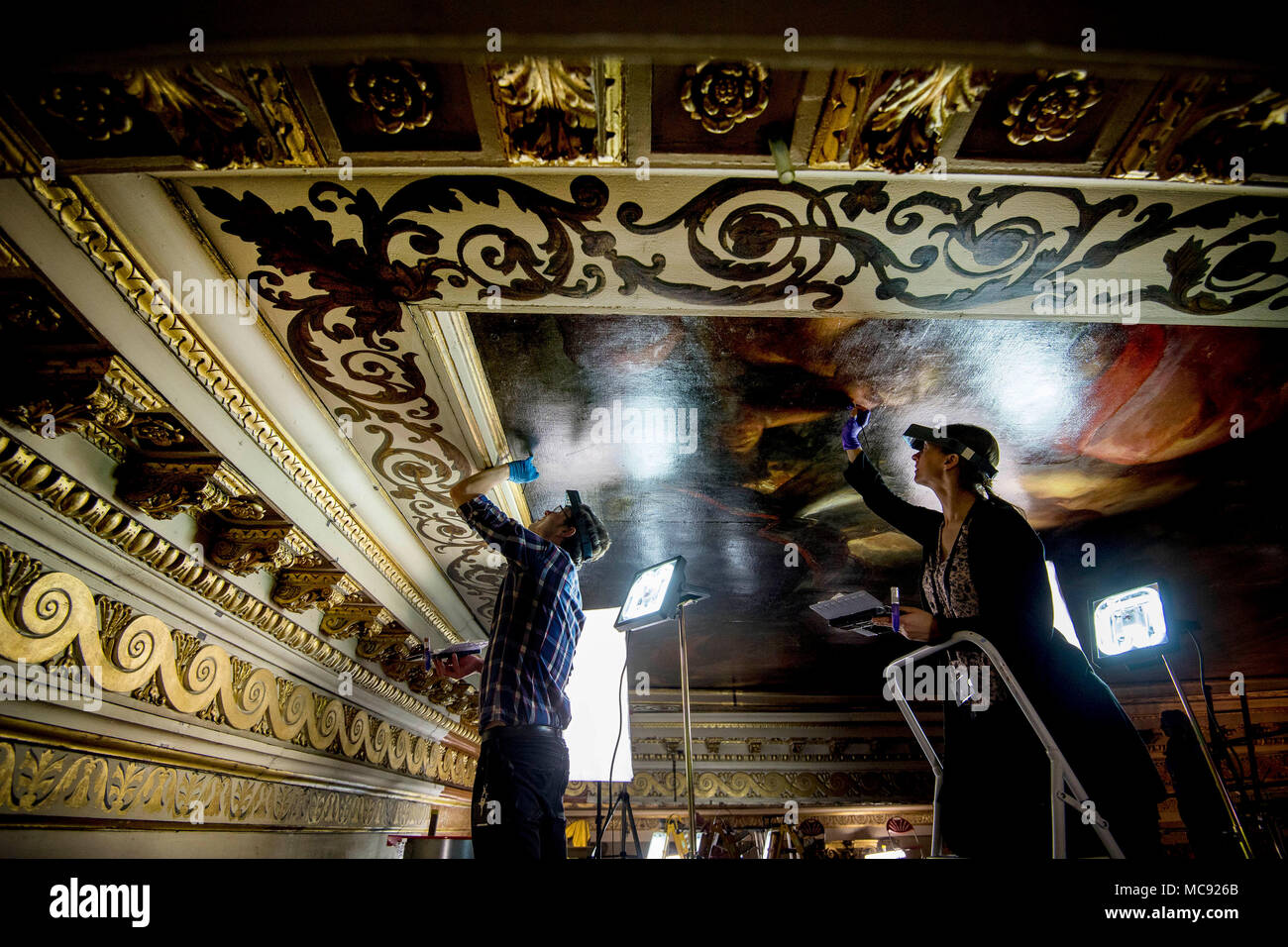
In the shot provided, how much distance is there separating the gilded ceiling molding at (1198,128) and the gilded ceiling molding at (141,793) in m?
3.46

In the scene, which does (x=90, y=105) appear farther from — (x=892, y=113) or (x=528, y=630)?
(x=528, y=630)

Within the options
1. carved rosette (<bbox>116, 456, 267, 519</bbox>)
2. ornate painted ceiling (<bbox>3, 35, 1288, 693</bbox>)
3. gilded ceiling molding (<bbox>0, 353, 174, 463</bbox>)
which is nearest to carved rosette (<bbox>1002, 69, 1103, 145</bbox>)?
ornate painted ceiling (<bbox>3, 35, 1288, 693</bbox>)

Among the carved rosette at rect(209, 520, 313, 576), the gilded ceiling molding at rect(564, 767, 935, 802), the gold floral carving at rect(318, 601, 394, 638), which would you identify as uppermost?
the carved rosette at rect(209, 520, 313, 576)

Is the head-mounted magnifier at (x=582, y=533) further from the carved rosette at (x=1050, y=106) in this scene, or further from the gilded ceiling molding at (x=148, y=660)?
the carved rosette at (x=1050, y=106)

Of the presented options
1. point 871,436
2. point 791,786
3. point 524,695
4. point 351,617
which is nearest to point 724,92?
point 524,695

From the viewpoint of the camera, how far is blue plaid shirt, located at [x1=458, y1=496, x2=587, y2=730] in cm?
212

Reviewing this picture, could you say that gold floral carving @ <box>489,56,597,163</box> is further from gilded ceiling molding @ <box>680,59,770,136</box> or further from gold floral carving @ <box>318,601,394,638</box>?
gold floral carving @ <box>318,601,394,638</box>

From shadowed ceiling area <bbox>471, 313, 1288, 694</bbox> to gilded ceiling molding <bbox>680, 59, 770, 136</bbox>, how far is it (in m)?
1.18

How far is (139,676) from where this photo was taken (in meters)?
2.35

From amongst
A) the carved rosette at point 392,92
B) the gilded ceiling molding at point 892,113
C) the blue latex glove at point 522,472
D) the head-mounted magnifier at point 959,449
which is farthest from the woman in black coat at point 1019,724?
the blue latex glove at point 522,472

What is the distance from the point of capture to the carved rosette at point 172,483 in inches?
89.4

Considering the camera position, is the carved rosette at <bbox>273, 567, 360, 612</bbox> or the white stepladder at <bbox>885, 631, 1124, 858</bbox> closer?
the white stepladder at <bbox>885, 631, 1124, 858</bbox>
